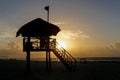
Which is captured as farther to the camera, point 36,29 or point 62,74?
point 36,29

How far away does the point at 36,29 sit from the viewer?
31.9 m

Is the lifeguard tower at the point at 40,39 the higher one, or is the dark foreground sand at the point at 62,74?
the lifeguard tower at the point at 40,39

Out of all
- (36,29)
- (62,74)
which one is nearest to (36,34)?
(36,29)

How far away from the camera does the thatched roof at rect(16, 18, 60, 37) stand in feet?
104

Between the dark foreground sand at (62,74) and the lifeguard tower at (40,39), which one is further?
the lifeguard tower at (40,39)

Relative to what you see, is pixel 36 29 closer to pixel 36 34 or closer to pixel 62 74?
pixel 36 34

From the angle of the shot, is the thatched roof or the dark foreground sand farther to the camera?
the thatched roof

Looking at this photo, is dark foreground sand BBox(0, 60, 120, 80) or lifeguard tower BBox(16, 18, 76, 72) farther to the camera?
lifeguard tower BBox(16, 18, 76, 72)

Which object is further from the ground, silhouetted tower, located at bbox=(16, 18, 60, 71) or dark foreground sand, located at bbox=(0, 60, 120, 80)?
silhouetted tower, located at bbox=(16, 18, 60, 71)

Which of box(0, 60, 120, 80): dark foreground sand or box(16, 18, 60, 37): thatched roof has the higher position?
box(16, 18, 60, 37): thatched roof

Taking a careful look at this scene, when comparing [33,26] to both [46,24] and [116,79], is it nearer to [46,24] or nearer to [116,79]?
[46,24]

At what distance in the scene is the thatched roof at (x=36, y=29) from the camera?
3178 centimetres

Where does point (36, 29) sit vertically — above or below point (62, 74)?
above

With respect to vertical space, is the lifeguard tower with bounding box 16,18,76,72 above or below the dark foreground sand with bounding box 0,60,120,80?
above
